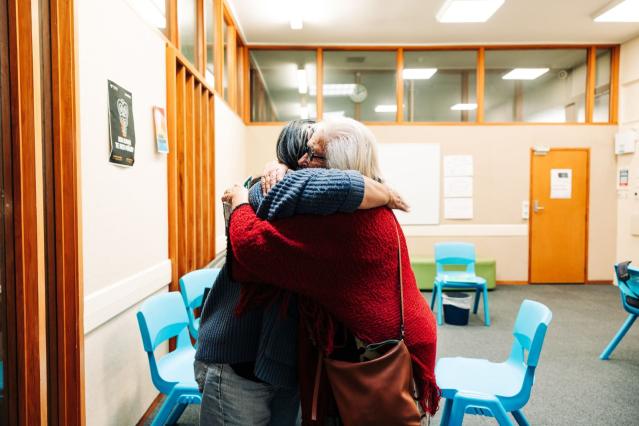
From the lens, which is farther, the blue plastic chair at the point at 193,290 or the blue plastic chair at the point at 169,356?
the blue plastic chair at the point at 193,290

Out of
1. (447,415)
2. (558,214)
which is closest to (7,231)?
(447,415)

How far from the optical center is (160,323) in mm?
1935

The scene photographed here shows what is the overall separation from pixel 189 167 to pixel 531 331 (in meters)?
2.30

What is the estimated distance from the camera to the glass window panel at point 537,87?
18.6ft

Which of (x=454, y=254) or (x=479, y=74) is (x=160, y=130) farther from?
(x=479, y=74)

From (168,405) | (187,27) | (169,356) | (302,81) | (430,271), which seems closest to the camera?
(168,405)

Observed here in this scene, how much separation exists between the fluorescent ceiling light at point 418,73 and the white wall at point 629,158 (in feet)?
7.87

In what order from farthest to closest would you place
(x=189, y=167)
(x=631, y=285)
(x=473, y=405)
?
(x=189, y=167) → (x=631, y=285) → (x=473, y=405)

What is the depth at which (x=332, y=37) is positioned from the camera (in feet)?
17.6

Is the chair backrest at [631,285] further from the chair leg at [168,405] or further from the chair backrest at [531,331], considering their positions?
the chair leg at [168,405]

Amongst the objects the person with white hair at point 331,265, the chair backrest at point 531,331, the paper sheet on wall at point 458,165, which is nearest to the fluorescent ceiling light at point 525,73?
the paper sheet on wall at point 458,165

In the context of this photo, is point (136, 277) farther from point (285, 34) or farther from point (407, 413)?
point (285, 34)

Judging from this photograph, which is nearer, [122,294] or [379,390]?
[379,390]

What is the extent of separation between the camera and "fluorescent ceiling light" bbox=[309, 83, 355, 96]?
571 cm
